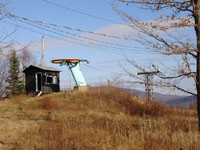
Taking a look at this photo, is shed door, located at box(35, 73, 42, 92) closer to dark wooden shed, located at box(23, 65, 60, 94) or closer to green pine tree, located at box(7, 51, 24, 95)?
dark wooden shed, located at box(23, 65, 60, 94)

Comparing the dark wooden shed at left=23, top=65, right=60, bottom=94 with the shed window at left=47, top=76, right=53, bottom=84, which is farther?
the shed window at left=47, top=76, right=53, bottom=84

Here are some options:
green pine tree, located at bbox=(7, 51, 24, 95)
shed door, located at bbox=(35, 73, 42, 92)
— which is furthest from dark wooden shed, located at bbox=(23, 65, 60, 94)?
green pine tree, located at bbox=(7, 51, 24, 95)

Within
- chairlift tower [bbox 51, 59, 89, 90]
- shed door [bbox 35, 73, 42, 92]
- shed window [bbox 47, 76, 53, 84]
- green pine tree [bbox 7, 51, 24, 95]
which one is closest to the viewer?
chairlift tower [bbox 51, 59, 89, 90]

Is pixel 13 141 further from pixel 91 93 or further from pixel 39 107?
pixel 91 93

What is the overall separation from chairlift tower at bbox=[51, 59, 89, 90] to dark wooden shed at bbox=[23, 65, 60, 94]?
199 centimetres

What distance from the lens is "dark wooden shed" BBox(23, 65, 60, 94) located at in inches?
931

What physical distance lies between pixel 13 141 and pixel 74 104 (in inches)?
471

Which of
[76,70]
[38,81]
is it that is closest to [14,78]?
[38,81]

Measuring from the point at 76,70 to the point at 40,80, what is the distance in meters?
4.26

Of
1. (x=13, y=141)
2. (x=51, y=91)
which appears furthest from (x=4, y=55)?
(x=51, y=91)

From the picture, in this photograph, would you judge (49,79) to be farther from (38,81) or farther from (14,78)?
(14,78)

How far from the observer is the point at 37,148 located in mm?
5836

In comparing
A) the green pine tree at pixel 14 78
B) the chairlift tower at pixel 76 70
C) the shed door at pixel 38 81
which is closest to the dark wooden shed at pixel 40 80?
the shed door at pixel 38 81

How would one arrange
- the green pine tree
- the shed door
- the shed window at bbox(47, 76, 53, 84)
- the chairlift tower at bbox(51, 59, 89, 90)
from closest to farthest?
1. the chairlift tower at bbox(51, 59, 89, 90)
2. the shed door
3. the shed window at bbox(47, 76, 53, 84)
4. the green pine tree
